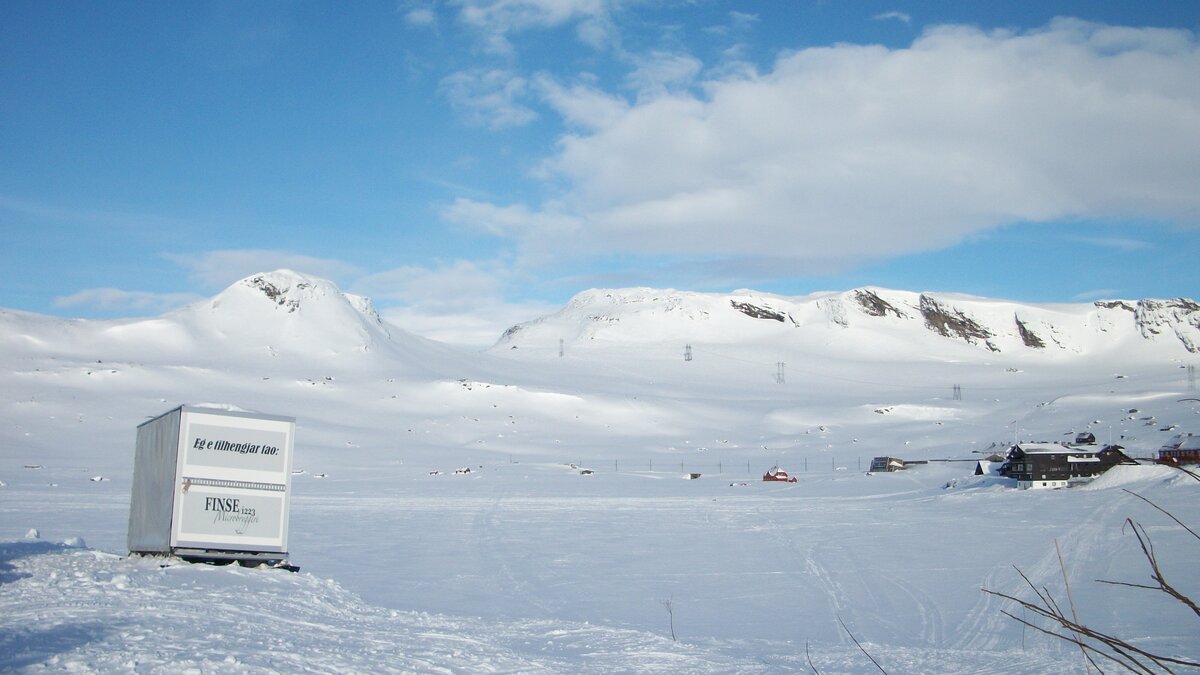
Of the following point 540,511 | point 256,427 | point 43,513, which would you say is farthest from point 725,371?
point 256,427

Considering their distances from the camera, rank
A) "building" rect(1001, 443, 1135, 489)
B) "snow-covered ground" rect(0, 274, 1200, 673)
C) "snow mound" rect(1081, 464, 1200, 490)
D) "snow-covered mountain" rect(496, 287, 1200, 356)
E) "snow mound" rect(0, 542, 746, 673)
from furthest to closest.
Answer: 1. "snow-covered mountain" rect(496, 287, 1200, 356)
2. "building" rect(1001, 443, 1135, 489)
3. "snow mound" rect(1081, 464, 1200, 490)
4. "snow-covered ground" rect(0, 274, 1200, 673)
5. "snow mound" rect(0, 542, 746, 673)

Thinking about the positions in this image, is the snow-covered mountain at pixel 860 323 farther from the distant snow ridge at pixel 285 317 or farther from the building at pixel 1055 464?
the building at pixel 1055 464

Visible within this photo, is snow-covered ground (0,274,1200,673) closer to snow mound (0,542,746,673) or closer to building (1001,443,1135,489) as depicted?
snow mound (0,542,746,673)

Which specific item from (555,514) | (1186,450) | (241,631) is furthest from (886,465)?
(241,631)

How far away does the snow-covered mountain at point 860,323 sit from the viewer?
149375 mm

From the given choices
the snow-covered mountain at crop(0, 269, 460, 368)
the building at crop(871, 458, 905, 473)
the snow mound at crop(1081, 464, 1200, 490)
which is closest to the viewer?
the snow mound at crop(1081, 464, 1200, 490)

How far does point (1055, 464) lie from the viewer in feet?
149

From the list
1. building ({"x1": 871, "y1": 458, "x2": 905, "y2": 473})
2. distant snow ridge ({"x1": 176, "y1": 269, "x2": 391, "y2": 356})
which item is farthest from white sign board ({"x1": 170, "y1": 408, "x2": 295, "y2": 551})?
distant snow ridge ({"x1": 176, "y1": 269, "x2": 391, "y2": 356})

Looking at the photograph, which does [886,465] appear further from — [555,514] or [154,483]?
[154,483]

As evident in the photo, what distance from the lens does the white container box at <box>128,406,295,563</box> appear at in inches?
475

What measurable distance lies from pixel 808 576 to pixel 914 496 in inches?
1038

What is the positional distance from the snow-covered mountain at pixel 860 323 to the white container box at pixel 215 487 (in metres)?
125

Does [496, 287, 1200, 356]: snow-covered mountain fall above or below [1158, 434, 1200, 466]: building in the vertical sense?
above

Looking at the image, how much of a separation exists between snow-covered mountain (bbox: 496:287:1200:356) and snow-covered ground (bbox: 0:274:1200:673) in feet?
119
